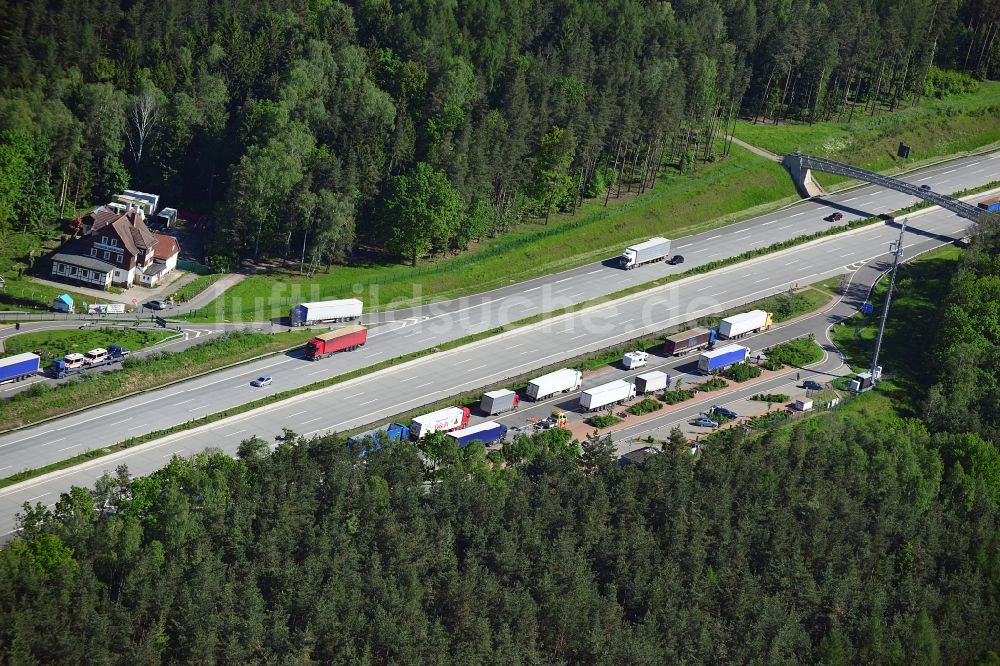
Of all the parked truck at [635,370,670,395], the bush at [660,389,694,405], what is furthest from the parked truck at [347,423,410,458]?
the bush at [660,389,694,405]

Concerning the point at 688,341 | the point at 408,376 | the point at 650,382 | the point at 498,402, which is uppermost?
the point at 688,341

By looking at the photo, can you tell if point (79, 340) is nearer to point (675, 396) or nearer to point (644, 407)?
point (644, 407)

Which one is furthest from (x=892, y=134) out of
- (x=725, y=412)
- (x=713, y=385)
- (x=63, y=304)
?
(x=63, y=304)

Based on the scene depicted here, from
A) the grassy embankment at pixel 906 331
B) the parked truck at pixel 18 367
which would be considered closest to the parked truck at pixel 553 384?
the grassy embankment at pixel 906 331

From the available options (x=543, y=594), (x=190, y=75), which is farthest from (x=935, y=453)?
(x=190, y=75)

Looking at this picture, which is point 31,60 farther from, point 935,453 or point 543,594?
point 935,453
